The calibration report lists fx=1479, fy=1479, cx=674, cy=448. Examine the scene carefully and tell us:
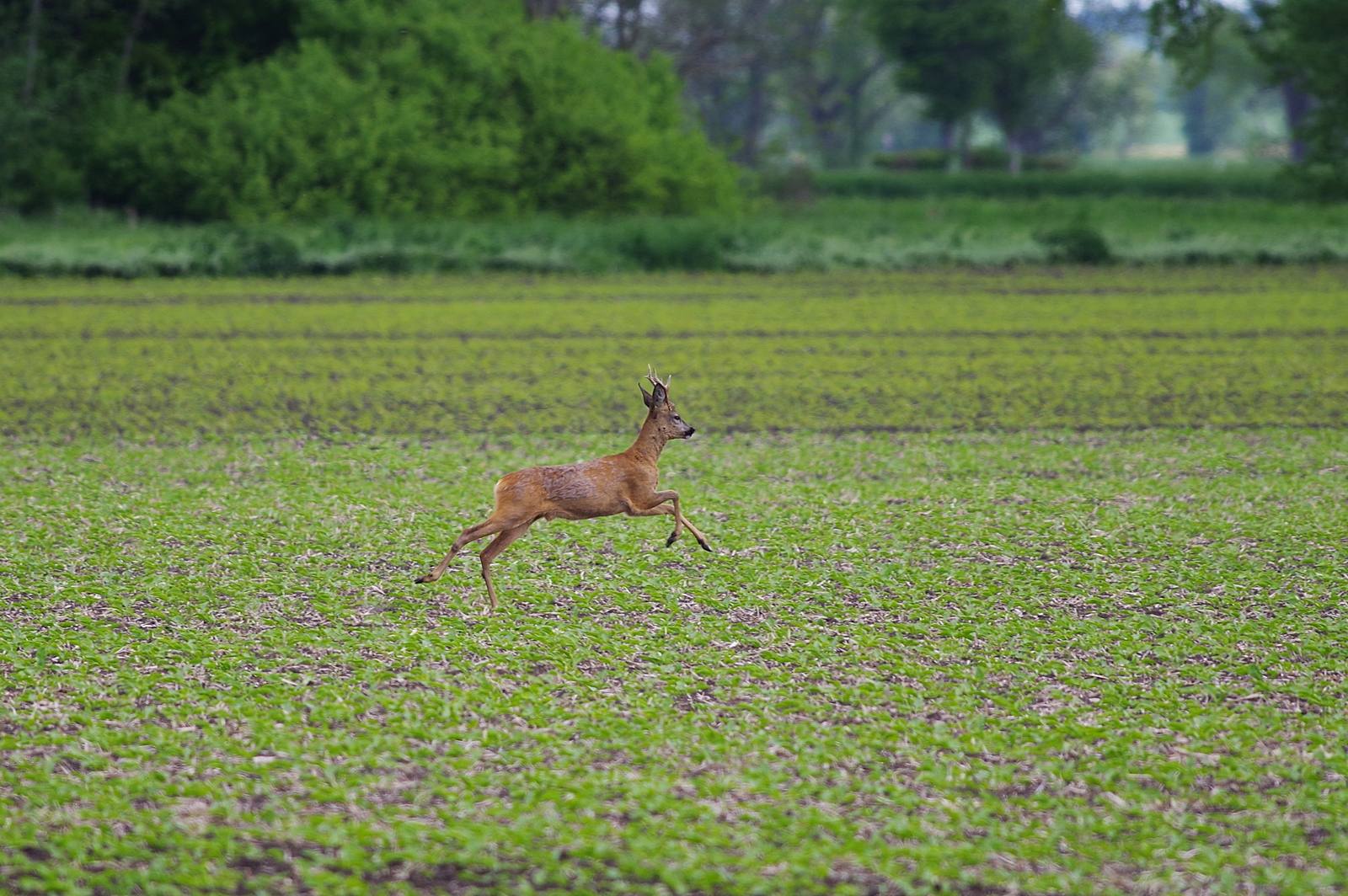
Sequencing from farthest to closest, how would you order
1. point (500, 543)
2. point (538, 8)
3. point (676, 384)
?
point (538, 8) → point (676, 384) → point (500, 543)

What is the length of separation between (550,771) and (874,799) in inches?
35.9

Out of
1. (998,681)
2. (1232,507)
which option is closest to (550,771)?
(998,681)

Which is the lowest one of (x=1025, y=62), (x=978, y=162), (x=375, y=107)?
(x=375, y=107)

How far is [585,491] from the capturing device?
507 centimetres

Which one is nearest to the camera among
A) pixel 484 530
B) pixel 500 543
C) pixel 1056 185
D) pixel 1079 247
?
pixel 484 530

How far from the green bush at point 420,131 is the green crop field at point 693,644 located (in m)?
15.0

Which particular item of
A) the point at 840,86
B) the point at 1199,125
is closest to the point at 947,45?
the point at 840,86

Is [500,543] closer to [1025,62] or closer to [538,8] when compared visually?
[538,8]

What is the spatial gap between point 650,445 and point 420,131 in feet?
77.8

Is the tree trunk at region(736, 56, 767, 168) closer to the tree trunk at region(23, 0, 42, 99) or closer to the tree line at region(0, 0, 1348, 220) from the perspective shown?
the tree line at region(0, 0, 1348, 220)

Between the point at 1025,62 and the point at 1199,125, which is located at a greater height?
the point at 1199,125

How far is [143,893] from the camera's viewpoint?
3492 millimetres

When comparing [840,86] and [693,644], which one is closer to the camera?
[693,644]

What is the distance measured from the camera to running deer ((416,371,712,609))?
4945 mm
